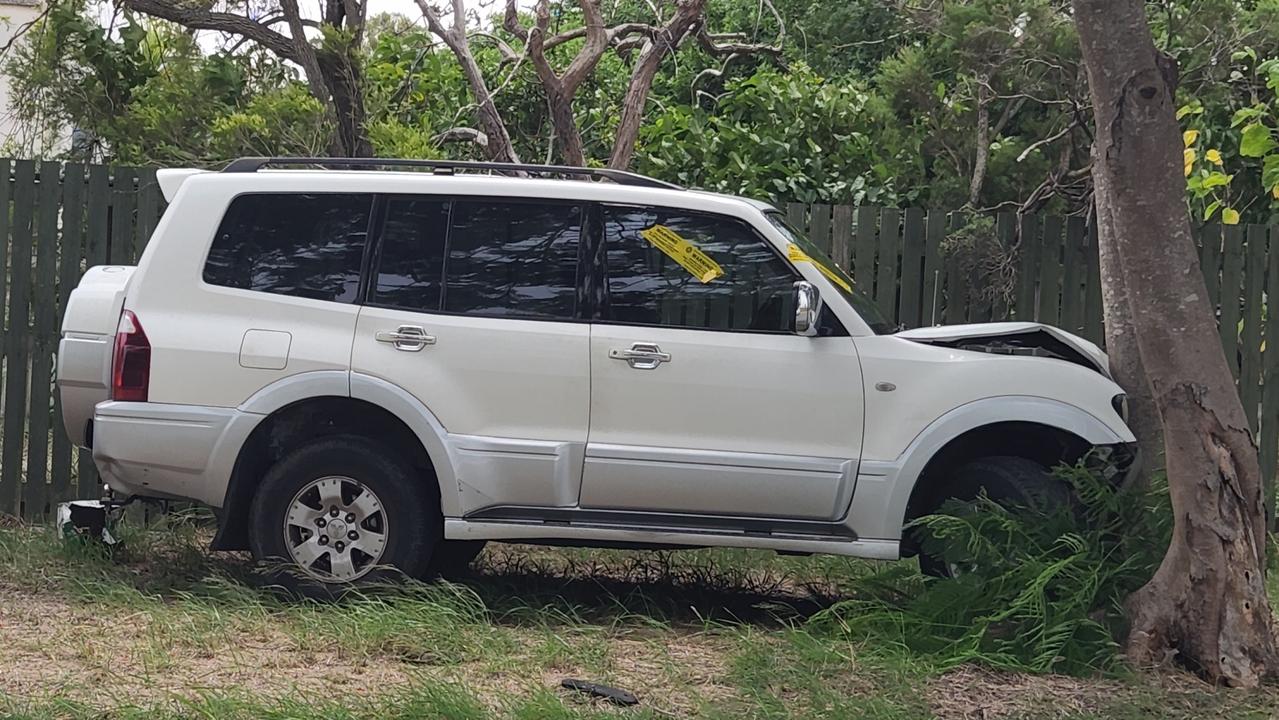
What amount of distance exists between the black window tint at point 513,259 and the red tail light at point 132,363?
134cm

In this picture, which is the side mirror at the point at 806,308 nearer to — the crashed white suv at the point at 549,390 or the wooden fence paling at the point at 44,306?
the crashed white suv at the point at 549,390

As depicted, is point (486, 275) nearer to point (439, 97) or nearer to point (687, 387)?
point (687, 387)

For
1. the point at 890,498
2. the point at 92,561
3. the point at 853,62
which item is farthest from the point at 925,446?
the point at 853,62

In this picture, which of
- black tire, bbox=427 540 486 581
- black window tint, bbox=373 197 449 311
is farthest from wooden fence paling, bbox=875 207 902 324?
black window tint, bbox=373 197 449 311

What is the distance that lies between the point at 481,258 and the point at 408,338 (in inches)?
19.5

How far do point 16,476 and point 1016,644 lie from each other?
560 centimetres

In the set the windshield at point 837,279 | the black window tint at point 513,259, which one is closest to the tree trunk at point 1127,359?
the windshield at point 837,279

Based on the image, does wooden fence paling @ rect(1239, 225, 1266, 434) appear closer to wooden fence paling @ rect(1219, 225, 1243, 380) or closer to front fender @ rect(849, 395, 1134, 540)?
wooden fence paling @ rect(1219, 225, 1243, 380)

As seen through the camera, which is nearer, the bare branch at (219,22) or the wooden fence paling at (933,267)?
the wooden fence paling at (933,267)

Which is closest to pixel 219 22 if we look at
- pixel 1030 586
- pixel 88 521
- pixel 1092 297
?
pixel 88 521

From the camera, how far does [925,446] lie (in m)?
6.22

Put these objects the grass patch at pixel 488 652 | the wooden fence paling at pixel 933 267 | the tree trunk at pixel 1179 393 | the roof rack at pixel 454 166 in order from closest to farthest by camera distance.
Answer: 1. the grass patch at pixel 488 652
2. the tree trunk at pixel 1179 393
3. the roof rack at pixel 454 166
4. the wooden fence paling at pixel 933 267

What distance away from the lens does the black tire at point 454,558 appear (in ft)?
23.0

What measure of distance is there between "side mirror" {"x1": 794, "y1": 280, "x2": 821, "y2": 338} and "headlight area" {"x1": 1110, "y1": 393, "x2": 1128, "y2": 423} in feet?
4.40
